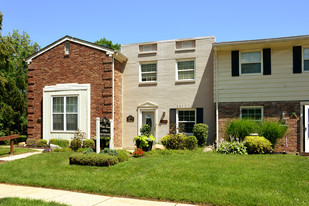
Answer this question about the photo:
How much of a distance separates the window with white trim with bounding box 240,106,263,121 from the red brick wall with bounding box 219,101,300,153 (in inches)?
9.3

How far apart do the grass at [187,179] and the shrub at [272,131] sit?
2700 millimetres

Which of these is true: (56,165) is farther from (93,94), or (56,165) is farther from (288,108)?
(288,108)

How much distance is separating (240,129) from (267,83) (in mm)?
2996

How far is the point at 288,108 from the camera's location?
12.5 meters

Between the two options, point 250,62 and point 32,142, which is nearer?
point 250,62

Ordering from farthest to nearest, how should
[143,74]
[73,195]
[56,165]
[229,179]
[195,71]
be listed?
[143,74]
[195,71]
[56,165]
[229,179]
[73,195]

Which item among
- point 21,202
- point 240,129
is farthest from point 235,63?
point 21,202

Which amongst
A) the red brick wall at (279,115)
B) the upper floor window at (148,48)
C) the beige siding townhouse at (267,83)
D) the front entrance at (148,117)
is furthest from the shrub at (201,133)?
the upper floor window at (148,48)

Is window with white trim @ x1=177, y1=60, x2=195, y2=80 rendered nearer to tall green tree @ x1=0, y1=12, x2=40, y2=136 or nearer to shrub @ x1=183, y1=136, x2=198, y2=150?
shrub @ x1=183, y1=136, x2=198, y2=150

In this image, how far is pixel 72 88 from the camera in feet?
49.4

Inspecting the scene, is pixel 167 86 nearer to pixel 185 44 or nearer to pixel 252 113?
pixel 185 44

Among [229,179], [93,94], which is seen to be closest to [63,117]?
[93,94]

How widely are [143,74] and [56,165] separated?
834 centimetres

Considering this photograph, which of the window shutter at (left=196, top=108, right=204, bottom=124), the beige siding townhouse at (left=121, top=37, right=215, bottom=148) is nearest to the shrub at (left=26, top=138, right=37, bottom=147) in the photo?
the beige siding townhouse at (left=121, top=37, right=215, bottom=148)
